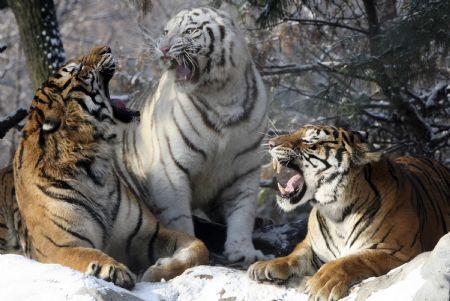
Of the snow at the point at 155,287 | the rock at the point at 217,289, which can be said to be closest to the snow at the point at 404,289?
the snow at the point at 155,287

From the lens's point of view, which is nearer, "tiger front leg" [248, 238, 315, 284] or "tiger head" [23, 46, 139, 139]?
"tiger front leg" [248, 238, 315, 284]

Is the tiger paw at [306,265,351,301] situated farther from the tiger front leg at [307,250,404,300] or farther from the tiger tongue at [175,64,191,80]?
the tiger tongue at [175,64,191,80]

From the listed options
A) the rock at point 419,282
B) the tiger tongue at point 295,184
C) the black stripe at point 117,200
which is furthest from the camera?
the black stripe at point 117,200

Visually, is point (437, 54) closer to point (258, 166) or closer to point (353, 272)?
point (258, 166)

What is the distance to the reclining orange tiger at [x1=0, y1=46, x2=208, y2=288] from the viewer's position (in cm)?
536

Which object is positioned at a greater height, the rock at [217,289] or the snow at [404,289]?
the snow at [404,289]

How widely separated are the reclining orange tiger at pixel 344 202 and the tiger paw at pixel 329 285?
1.10 feet

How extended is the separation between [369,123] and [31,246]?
3.91m

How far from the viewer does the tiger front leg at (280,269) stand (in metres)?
4.78

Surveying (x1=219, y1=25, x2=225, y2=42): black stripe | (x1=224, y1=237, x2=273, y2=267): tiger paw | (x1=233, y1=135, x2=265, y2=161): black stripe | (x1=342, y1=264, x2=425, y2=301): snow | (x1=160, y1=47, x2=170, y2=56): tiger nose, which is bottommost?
(x1=224, y1=237, x2=273, y2=267): tiger paw

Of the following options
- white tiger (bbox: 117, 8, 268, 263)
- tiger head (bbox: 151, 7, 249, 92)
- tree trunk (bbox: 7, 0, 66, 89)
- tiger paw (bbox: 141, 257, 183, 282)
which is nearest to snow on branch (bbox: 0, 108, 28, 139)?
tree trunk (bbox: 7, 0, 66, 89)

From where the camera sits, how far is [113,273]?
4.84 metres

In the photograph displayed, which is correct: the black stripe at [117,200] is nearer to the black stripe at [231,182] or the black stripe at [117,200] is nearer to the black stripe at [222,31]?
the black stripe at [231,182]

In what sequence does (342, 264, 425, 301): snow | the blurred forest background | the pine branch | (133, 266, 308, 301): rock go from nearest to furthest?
(342, 264, 425, 301): snow → (133, 266, 308, 301): rock → the blurred forest background → the pine branch
